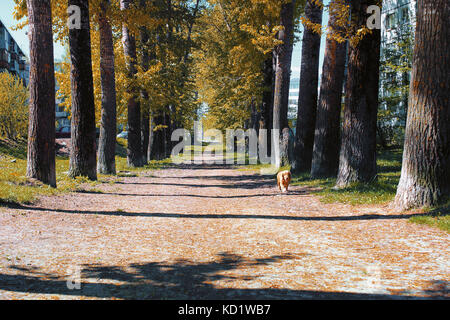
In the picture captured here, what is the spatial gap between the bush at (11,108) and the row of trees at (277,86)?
9.09m

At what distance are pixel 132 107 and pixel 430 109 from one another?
646 inches

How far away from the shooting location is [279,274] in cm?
518

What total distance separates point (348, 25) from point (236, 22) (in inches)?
709

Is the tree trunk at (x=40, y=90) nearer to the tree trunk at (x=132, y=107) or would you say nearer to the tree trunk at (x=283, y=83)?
the tree trunk at (x=132, y=107)

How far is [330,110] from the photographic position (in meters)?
14.3

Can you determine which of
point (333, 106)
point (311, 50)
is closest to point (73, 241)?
point (333, 106)

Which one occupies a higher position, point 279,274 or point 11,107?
point 11,107

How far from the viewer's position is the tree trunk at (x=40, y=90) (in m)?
11.5

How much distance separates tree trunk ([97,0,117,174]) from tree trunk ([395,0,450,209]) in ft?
41.6

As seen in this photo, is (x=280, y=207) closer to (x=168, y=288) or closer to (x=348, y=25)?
(x=348, y=25)

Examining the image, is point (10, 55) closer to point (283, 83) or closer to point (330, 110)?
point (283, 83)

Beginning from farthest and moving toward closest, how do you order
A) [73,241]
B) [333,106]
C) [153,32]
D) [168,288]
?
[153,32], [333,106], [73,241], [168,288]

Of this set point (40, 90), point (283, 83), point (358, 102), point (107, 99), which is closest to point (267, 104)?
point (283, 83)
